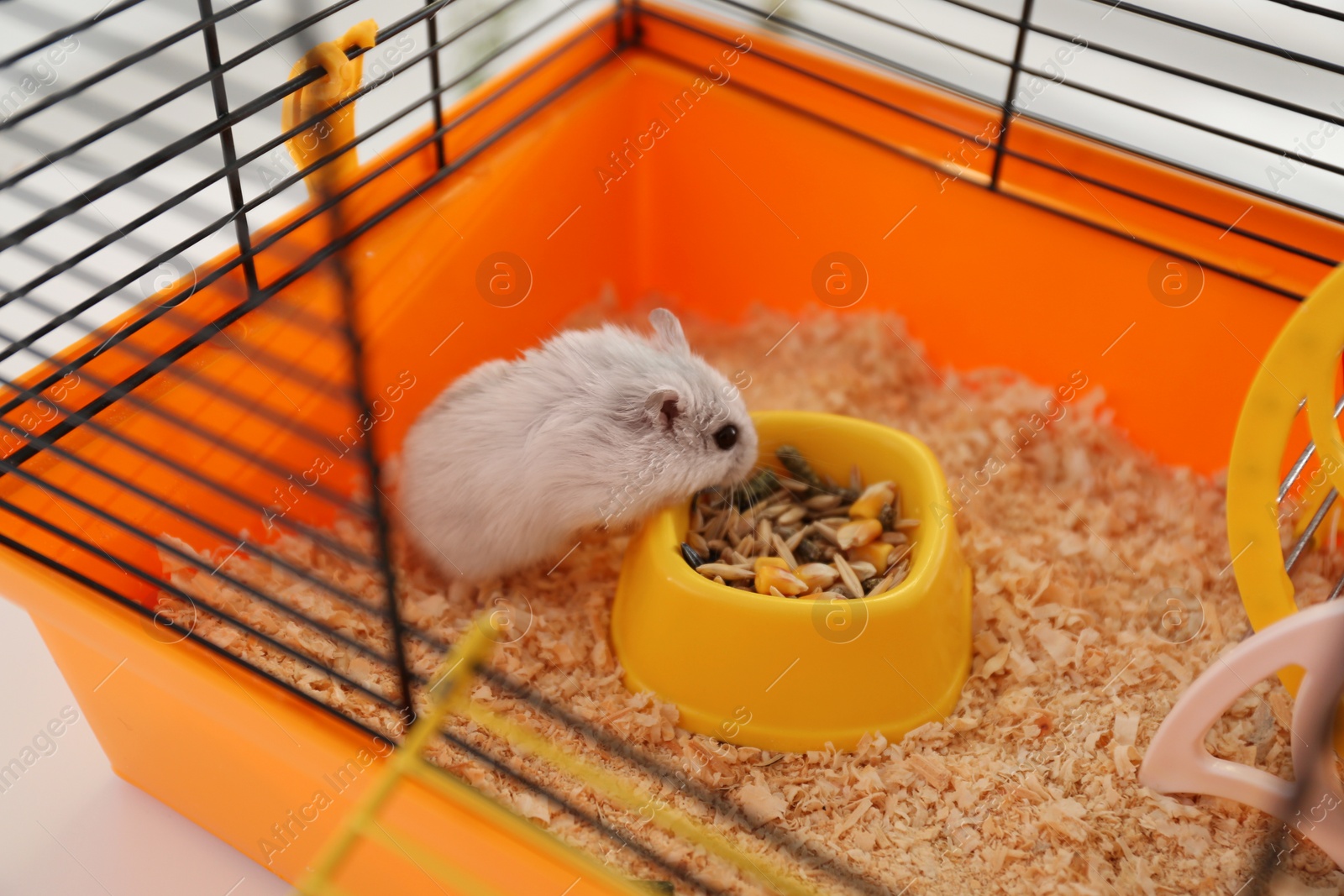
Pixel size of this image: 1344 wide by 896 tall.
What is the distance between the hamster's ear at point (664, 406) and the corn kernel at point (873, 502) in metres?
0.31

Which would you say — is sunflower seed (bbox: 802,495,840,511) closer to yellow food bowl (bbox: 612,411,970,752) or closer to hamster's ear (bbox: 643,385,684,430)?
yellow food bowl (bbox: 612,411,970,752)

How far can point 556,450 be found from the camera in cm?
170

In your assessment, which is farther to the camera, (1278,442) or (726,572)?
(726,572)

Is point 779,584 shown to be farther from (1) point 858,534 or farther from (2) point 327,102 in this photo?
(2) point 327,102

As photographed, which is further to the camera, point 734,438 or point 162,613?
point 734,438

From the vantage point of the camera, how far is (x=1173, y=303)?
1.96 metres

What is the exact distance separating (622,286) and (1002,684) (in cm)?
119

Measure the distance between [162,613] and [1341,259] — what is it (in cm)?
183

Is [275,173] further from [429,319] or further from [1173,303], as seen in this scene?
[1173,303]

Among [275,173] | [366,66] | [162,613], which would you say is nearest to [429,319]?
[275,173]

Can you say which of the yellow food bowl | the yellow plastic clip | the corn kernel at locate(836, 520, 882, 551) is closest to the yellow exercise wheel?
the yellow food bowl

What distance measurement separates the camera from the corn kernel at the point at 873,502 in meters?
1.77

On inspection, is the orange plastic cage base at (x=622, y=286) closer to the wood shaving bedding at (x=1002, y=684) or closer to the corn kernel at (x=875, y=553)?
the wood shaving bedding at (x=1002, y=684)

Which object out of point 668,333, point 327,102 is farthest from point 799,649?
point 327,102
